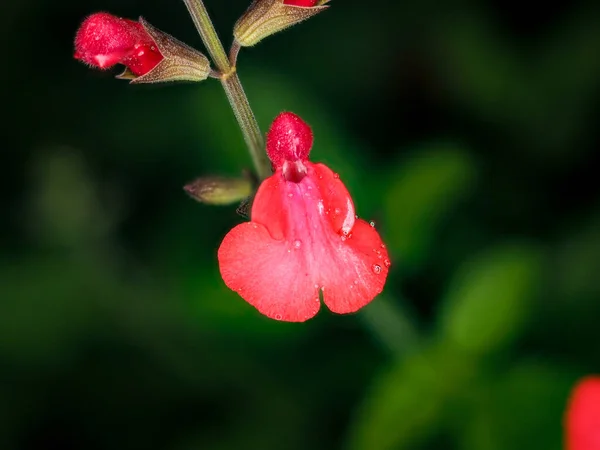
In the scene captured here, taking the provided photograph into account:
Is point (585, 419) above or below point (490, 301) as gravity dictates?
below

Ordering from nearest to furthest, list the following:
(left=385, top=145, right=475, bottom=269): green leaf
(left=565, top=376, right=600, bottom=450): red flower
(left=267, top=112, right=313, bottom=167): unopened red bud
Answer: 1. (left=267, top=112, right=313, bottom=167): unopened red bud
2. (left=565, top=376, right=600, bottom=450): red flower
3. (left=385, top=145, right=475, bottom=269): green leaf

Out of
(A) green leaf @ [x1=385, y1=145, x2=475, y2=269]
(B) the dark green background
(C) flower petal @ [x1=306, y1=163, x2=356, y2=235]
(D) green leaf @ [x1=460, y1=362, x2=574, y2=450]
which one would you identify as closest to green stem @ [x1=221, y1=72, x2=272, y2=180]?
(C) flower petal @ [x1=306, y1=163, x2=356, y2=235]

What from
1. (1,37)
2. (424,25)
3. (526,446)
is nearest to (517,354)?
(526,446)

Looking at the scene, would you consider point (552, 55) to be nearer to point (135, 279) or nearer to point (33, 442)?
point (135, 279)

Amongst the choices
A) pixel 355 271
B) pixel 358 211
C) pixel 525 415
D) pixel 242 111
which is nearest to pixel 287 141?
pixel 242 111

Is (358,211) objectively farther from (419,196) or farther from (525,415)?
(525,415)

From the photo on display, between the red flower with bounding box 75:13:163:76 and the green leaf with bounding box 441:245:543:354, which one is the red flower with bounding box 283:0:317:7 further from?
the green leaf with bounding box 441:245:543:354
